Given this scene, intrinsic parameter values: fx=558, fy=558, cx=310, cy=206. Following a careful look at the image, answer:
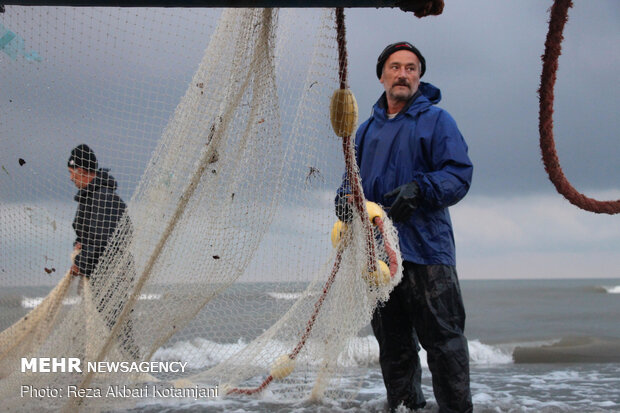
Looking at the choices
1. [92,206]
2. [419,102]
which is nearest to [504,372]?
[419,102]

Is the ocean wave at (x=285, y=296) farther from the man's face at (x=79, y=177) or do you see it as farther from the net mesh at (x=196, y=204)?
the man's face at (x=79, y=177)

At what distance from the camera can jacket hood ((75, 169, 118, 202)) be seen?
11.9ft

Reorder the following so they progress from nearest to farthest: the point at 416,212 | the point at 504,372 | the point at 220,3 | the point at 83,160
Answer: the point at 220,3, the point at 416,212, the point at 83,160, the point at 504,372

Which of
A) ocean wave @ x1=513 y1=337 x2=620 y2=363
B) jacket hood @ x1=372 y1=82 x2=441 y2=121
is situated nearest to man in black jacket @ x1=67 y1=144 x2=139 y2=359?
jacket hood @ x1=372 y1=82 x2=441 y2=121

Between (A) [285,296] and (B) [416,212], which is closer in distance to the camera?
(B) [416,212]

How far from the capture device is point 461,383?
300 centimetres

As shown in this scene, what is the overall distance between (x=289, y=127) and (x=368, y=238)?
29.8 inches

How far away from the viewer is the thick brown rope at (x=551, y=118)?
2258 mm

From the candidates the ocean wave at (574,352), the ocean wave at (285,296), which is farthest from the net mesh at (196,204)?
the ocean wave at (574,352)

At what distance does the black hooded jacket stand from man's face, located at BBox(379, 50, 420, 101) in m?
1.84

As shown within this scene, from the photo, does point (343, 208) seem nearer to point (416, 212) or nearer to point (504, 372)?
point (416, 212)

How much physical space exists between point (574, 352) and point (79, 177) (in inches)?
305

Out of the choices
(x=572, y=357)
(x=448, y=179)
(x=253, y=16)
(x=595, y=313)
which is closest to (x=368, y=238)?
(x=448, y=179)

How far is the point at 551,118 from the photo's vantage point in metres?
2.47
